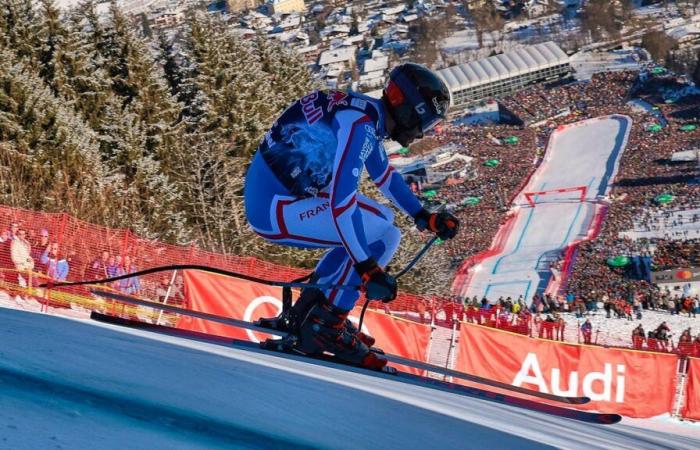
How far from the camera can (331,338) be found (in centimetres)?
448

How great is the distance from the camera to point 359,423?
10.0ft

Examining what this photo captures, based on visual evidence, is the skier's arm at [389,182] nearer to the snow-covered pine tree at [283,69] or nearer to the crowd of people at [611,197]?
the crowd of people at [611,197]

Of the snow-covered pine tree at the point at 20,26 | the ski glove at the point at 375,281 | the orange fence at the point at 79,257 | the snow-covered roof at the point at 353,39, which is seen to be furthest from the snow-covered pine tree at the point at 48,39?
the snow-covered roof at the point at 353,39

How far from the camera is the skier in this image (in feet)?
13.4

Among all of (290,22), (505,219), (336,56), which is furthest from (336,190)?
(290,22)

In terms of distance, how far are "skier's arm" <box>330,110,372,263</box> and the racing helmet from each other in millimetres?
252

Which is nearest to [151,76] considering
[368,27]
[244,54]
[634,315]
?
[244,54]

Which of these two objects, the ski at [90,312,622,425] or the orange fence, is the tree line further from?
the ski at [90,312,622,425]

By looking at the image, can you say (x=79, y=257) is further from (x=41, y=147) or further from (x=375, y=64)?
(x=375, y=64)

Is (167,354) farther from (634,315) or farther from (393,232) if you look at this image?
(634,315)

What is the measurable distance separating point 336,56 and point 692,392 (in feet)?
365

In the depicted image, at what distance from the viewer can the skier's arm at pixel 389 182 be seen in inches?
181

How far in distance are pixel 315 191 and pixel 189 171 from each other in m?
21.4

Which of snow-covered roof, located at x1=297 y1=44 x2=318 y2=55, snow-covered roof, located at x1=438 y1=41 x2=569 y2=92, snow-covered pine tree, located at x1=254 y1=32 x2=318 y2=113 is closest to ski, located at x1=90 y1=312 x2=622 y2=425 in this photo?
snow-covered pine tree, located at x1=254 y1=32 x2=318 y2=113
